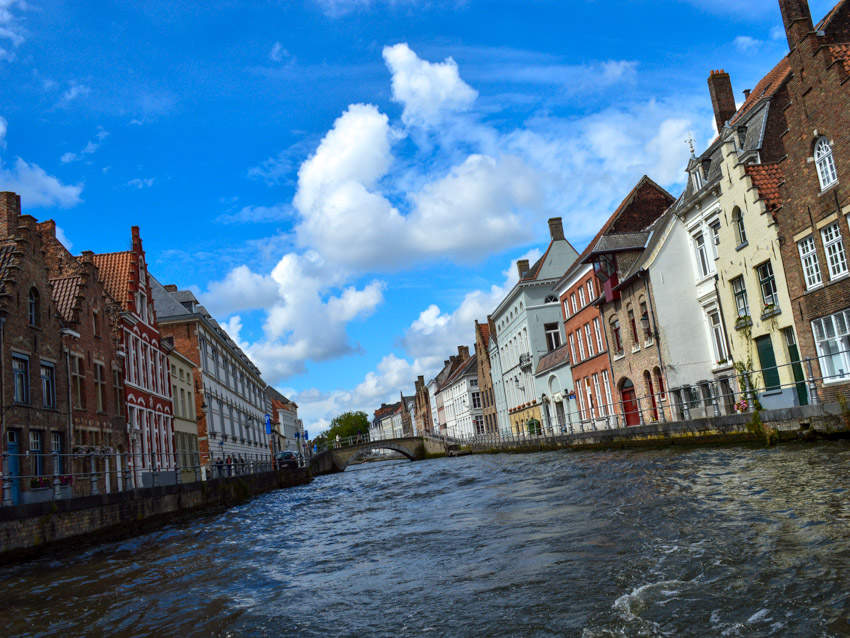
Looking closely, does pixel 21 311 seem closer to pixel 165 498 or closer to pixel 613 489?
pixel 165 498

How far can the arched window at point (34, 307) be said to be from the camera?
2173 centimetres

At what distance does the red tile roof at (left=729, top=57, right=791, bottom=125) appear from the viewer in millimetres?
26703

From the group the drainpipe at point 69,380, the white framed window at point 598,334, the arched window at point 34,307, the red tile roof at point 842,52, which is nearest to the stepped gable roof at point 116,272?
the drainpipe at point 69,380

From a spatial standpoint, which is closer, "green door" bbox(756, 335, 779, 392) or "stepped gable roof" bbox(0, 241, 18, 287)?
"stepped gable roof" bbox(0, 241, 18, 287)

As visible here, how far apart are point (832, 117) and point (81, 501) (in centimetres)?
2150

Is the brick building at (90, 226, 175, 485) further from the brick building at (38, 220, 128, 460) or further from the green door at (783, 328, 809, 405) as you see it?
the green door at (783, 328, 809, 405)

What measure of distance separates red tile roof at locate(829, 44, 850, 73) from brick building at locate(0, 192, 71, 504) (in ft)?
76.7

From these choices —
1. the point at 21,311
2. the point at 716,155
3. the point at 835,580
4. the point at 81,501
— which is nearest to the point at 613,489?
the point at 835,580

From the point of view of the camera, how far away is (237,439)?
55188mm

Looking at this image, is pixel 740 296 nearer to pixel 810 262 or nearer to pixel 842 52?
pixel 810 262

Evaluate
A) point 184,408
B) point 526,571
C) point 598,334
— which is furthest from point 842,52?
point 184,408

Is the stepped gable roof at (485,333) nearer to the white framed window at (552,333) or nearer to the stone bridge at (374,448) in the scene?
the stone bridge at (374,448)

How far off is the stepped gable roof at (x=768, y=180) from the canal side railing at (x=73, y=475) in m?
21.1

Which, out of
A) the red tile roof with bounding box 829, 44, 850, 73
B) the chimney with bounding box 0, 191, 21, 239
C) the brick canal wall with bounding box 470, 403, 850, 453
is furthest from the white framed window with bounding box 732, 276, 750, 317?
the chimney with bounding box 0, 191, 21, 239
